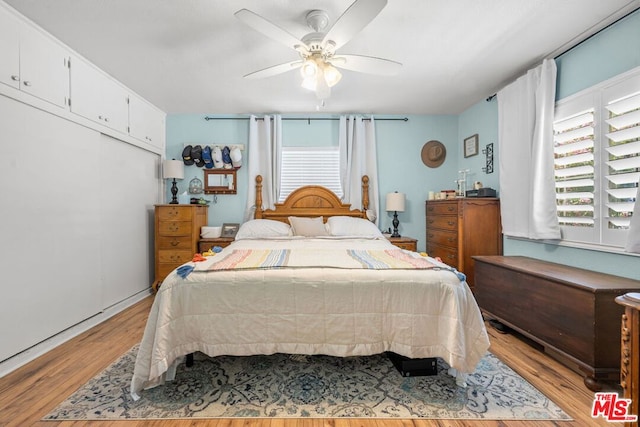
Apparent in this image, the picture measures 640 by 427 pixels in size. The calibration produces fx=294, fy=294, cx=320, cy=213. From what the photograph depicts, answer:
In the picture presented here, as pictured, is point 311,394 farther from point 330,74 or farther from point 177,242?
point 177,242

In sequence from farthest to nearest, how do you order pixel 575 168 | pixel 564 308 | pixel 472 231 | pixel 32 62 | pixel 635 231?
pixel 472 231
pixel 575 168
pixel 32 62
pixel 564 308
pixel 635 231

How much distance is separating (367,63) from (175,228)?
2968 millimetres

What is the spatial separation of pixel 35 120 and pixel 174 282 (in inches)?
71.2

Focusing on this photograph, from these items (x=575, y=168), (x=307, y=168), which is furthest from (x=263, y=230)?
(x=575, y=168)

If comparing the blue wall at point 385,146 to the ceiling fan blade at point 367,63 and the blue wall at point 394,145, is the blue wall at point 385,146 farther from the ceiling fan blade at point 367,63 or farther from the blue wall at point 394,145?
the ceiling fan blade at point 367,63

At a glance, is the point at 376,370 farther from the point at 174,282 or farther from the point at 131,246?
the point at 131,246

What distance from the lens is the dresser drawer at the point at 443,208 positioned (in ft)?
11.4

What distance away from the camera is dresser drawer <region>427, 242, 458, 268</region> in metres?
3.46

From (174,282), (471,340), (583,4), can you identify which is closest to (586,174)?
(583,4)

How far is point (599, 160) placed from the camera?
2252 millimetres

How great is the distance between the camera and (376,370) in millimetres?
1978

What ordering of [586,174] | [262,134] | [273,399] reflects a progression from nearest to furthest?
[273,399], [586,174], [262,134]

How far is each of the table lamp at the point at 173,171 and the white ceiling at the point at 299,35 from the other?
0.83 m

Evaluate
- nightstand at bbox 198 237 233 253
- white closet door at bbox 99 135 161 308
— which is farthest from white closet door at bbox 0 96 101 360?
nightstand at bbox 198 237 233 253
